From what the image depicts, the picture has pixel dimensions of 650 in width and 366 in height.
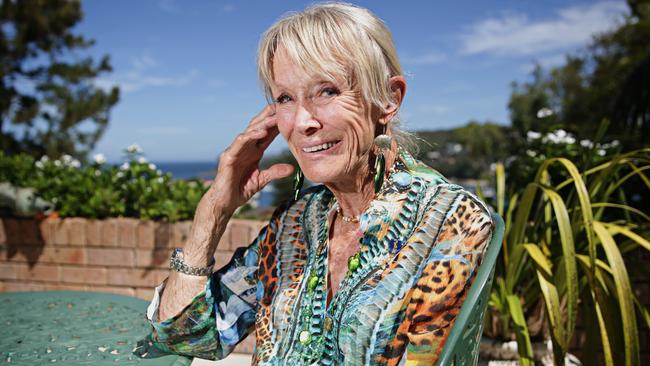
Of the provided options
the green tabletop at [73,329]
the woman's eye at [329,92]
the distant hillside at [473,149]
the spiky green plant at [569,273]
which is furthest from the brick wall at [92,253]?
the distant hillside at [473,149]

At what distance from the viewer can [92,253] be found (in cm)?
354

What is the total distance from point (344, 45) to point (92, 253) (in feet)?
9.79

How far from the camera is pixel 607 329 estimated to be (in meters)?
1.72

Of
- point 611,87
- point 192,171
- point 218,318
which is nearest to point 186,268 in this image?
point 218,318

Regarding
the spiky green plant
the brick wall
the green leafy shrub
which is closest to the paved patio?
the brick wall

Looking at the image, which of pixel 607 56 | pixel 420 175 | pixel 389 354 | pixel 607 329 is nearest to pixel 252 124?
pixel 420 175

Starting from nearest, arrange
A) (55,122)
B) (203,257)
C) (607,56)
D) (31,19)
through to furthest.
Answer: (203,257)
(31,19)
(55,122)
(607,56)

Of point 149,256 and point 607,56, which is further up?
point 607,56

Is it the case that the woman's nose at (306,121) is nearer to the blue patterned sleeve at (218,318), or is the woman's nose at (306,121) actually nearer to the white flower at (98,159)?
the blue patterned sleeve at (218,318)

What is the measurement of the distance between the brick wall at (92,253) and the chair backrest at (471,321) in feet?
7.49

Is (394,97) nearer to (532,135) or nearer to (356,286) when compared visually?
(356,286)

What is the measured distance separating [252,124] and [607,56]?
26.5 m

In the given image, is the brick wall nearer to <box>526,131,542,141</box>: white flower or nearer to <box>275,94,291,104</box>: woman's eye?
<box>526,131,542,141</box>: white flower

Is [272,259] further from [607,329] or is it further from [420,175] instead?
[607,329]
